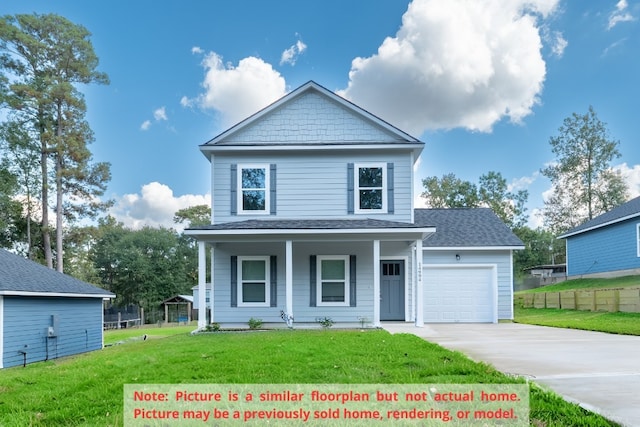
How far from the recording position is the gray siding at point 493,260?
15.5 meters

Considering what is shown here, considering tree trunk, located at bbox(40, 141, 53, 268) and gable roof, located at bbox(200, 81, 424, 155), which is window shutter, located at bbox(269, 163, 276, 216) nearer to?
gable roof, located at bbox(200, 81, 424, 155)

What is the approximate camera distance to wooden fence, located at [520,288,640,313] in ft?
48.7

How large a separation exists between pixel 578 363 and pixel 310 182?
9205mm

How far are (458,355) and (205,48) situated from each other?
2008cm

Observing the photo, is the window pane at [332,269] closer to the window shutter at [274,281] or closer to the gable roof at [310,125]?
the window shutter at [274,281]

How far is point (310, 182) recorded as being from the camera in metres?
13.9

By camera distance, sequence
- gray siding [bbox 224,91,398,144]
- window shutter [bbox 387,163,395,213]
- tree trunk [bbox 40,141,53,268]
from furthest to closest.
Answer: tree trunk [bbox 40,141,53,268]
gray siding [bbox 224,91,398,144]
window shutter [bbox 387,163,395,213]

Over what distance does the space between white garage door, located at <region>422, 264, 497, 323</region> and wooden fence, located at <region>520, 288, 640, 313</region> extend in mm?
4263

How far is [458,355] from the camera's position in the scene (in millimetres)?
6148

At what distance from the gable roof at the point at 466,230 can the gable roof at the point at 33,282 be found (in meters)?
13.3

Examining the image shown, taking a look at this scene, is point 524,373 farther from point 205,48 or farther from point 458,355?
point 205,48

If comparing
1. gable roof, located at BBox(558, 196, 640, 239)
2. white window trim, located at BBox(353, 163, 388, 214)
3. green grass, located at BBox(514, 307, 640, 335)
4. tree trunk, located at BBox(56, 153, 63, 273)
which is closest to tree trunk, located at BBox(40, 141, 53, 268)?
tree trunk, located at BBox(56, 153, 63, 273)

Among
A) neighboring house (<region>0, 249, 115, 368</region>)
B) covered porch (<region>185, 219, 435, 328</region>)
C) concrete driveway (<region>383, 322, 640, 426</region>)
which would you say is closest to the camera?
concrete driveway (<region>383, 322, 640, 426</region>)

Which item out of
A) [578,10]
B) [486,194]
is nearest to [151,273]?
[486,194]
